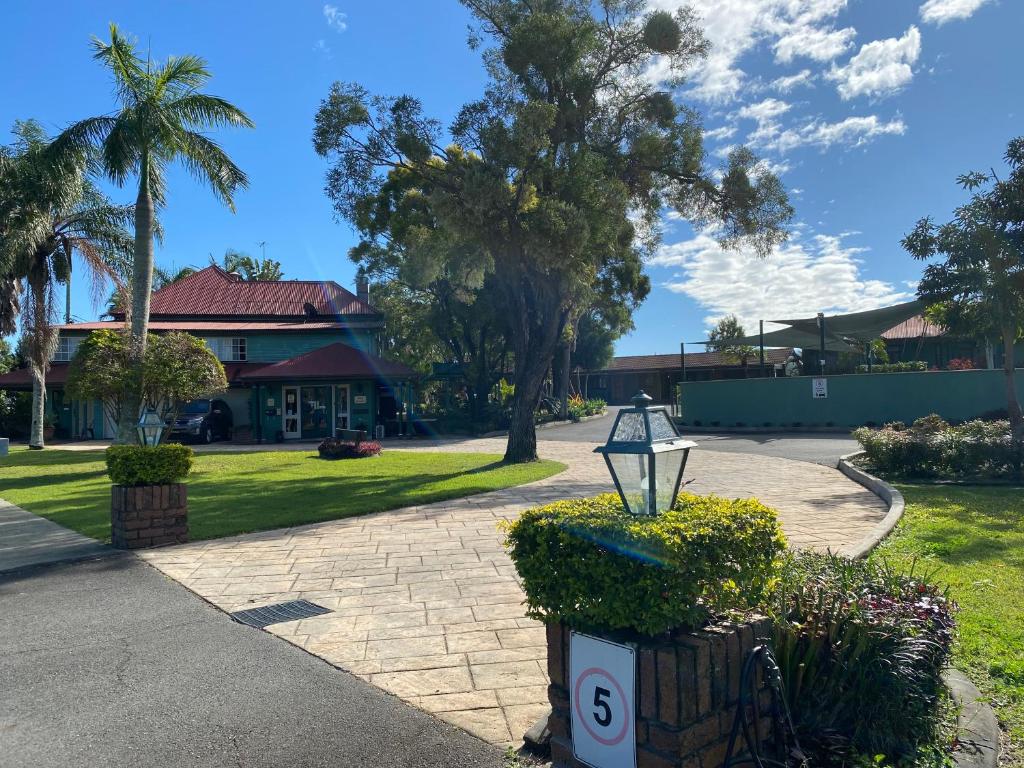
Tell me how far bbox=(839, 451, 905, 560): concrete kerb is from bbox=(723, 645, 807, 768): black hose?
9.66 feet

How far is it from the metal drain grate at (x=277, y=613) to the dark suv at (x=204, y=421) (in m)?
21.7

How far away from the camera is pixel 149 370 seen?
16203 millimetres

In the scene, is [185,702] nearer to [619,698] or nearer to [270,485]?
[619,698]

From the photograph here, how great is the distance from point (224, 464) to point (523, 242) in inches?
377

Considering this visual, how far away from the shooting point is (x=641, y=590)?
8.78 ft

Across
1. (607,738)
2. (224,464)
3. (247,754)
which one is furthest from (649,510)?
(224,464)

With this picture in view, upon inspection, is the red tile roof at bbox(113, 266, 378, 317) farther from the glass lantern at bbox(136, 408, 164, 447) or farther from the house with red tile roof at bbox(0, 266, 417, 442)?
the glass lantern at bbox(136, 408, 164, 447)

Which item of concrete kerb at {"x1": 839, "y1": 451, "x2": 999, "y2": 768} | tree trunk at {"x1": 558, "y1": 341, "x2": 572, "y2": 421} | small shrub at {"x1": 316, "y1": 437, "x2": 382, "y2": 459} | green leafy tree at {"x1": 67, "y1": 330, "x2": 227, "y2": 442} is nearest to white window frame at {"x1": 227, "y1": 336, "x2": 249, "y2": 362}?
small shrub at {"x1": 316, "y1": 437, "x2": 382, "y2": 459}

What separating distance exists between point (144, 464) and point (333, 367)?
19832 mm

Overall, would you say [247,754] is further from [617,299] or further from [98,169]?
[617,299]

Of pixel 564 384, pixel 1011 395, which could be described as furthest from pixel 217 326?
pixel 1011 395

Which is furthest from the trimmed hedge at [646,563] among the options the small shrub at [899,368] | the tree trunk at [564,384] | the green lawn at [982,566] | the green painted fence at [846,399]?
the tree trunk at [564,384]

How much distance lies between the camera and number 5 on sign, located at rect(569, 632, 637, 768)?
2.69 m

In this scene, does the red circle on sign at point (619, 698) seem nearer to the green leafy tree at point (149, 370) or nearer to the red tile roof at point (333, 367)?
the green leafy tree at point (149, 370)
